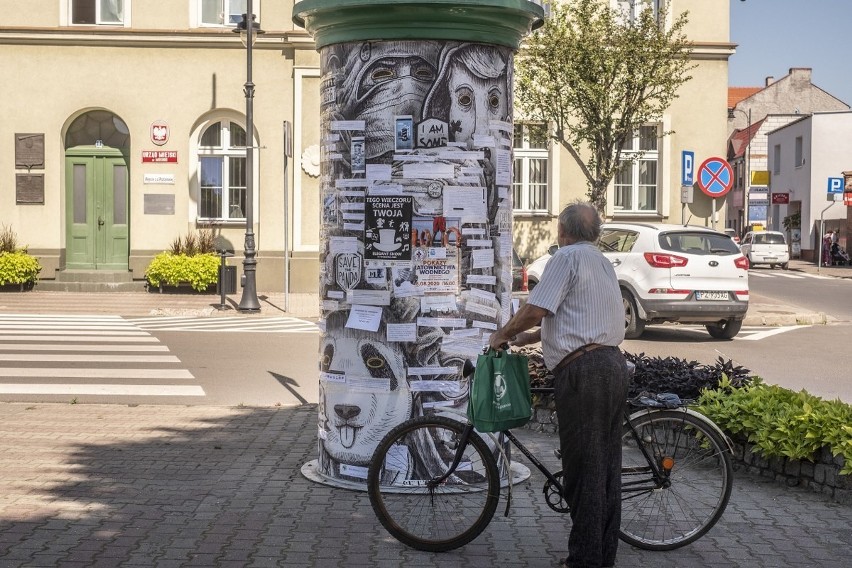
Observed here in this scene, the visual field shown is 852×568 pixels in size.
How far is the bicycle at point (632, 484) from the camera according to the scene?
5.78 meters

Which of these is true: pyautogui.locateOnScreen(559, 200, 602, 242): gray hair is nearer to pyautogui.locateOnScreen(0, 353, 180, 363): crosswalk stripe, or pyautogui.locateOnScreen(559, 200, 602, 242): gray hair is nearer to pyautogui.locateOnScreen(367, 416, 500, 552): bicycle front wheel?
pyautogui.locateOnScreen(367, 416, 500, 552): bicycle front wheel

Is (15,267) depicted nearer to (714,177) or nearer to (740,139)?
(714,177)

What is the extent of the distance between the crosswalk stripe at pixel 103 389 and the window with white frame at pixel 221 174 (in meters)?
14.0

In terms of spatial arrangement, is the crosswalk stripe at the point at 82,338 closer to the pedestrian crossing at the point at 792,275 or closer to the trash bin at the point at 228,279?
the trash bin at the point at 228,279

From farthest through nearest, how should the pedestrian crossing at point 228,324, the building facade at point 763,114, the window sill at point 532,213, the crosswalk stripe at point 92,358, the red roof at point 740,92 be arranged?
the red roof at point 740,92
the building facade at point 763,114
the window sill at point 532,213
the pedestrian crossing at point 228,324
the crosswalk stripe at point 92,358

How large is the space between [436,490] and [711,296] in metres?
11.6

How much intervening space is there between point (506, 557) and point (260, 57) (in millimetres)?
21000

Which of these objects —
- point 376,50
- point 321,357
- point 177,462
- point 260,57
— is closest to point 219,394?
point 177,462

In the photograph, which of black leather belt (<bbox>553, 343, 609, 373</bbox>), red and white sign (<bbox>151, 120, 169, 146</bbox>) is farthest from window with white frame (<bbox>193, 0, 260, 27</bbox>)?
black leather belt (<bbox>553, 343, 609, 373</bbox>)

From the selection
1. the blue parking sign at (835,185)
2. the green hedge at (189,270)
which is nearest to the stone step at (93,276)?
the green hedge at (189,270)

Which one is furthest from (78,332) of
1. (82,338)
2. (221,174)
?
(221,174)

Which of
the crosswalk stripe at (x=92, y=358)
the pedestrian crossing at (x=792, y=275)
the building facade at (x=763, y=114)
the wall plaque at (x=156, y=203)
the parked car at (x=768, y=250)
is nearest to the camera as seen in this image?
the crosswalk stripe at (x=92, y=358)

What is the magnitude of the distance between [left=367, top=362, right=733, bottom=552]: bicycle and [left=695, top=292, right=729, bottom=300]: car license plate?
36.3 feet

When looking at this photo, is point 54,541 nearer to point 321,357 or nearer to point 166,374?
point 321,357
